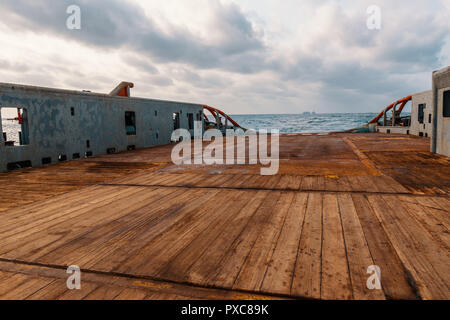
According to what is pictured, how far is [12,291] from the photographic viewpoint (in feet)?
8.35

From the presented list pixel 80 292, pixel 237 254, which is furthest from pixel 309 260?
pixel 80 292

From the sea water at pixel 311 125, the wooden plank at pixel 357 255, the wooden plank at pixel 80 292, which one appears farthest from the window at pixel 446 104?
the sea water at pixel 311 125

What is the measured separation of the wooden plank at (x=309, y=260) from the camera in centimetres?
248

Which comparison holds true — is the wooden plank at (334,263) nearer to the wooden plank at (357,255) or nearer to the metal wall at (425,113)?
the wooden plank at (357,255)

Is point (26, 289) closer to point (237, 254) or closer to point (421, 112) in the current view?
point (237, 254)

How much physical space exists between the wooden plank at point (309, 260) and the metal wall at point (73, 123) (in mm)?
9293

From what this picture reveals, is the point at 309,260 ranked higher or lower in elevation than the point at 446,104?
lower

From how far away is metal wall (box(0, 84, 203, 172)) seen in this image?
9680 mm

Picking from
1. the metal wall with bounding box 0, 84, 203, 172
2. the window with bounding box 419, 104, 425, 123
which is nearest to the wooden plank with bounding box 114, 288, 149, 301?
the metal wall with bounding box 0, 84, 203, 172

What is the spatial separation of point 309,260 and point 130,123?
14400 millimetres

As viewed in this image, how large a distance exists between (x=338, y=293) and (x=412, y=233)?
182cm

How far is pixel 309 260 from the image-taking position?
2992 millimetres
